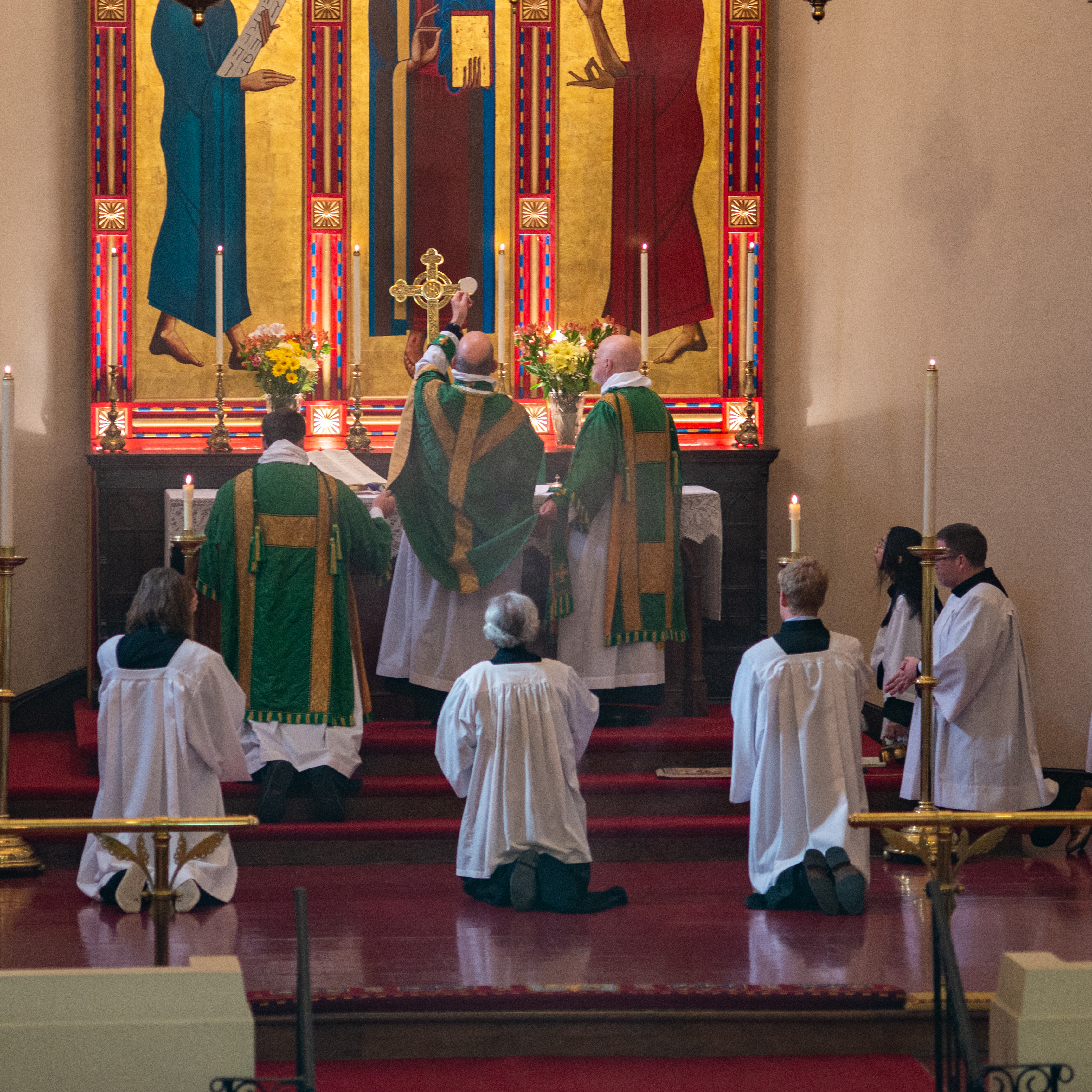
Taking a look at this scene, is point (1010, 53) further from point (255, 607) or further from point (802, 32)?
point (255, 607)

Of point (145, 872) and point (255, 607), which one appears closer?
point (145, 872)

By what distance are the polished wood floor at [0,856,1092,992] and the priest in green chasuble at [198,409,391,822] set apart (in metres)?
0.60

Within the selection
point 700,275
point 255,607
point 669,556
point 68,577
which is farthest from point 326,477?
point 700,275

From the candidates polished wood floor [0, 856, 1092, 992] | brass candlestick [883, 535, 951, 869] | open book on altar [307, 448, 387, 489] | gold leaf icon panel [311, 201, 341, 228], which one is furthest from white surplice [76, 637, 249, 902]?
gold leaf icon panel [311, 201, 341, 228]

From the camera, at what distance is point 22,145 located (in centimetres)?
855

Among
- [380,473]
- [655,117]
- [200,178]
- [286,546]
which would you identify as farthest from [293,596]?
[655,117]

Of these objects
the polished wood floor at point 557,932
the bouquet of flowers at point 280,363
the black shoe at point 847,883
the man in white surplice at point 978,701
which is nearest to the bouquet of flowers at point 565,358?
the bouquet of flowers at point 280,363

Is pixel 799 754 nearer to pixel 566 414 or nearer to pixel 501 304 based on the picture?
pixel 566 414

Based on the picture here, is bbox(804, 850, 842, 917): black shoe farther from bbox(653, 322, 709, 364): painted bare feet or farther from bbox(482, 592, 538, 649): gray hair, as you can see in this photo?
bbox(653, 322, 709, 364): painted bare feet

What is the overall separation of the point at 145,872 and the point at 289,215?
5884 millimetres

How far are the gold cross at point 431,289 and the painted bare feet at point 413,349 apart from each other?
184 millimetres

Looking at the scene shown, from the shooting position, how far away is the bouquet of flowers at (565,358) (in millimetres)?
8477

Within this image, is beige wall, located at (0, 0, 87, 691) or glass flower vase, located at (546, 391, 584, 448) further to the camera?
glass flower vase, located at (546, 391, 584, 448)

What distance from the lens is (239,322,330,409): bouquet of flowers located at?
8398 mm
